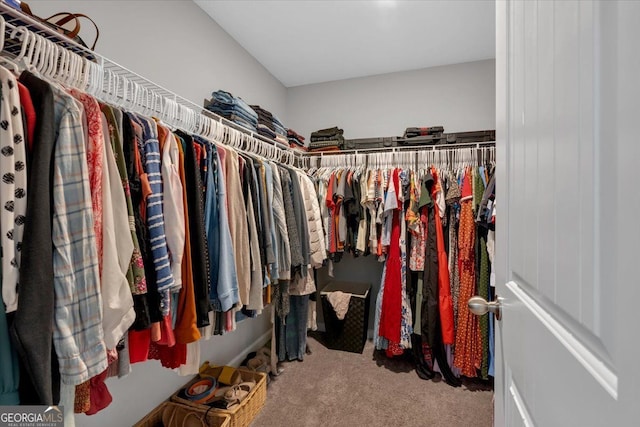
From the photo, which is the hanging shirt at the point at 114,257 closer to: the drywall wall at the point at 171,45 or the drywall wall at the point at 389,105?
the drywall wall at the point at 171,45

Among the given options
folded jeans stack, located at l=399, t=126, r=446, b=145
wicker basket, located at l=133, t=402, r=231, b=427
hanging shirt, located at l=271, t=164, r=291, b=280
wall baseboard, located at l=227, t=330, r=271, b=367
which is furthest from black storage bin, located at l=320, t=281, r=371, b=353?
folded jeans stack, located at l=399, t=126, r=446, b=145

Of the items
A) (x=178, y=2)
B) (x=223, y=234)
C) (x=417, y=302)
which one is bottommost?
(x=417, y=302)

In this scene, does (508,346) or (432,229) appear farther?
(432,229)

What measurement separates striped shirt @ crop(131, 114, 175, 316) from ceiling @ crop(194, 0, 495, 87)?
1432 millimetres

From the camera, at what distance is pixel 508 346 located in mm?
673

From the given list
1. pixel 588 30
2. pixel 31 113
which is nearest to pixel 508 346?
pixel 588 30

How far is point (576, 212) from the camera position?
36 cm

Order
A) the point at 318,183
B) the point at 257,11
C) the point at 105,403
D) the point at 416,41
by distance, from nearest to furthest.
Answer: the point at 105,403 < the point at 257,11 < the point at 416,41 < the point at 318,183

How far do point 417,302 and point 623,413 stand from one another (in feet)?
6.45

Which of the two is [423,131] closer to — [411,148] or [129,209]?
[411,148]

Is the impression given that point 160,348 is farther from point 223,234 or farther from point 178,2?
point 178,2

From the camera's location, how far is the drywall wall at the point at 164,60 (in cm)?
133

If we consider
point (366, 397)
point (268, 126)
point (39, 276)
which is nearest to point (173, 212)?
point (39, 276)

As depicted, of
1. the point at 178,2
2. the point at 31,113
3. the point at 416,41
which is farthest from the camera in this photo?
the point at 416,41
